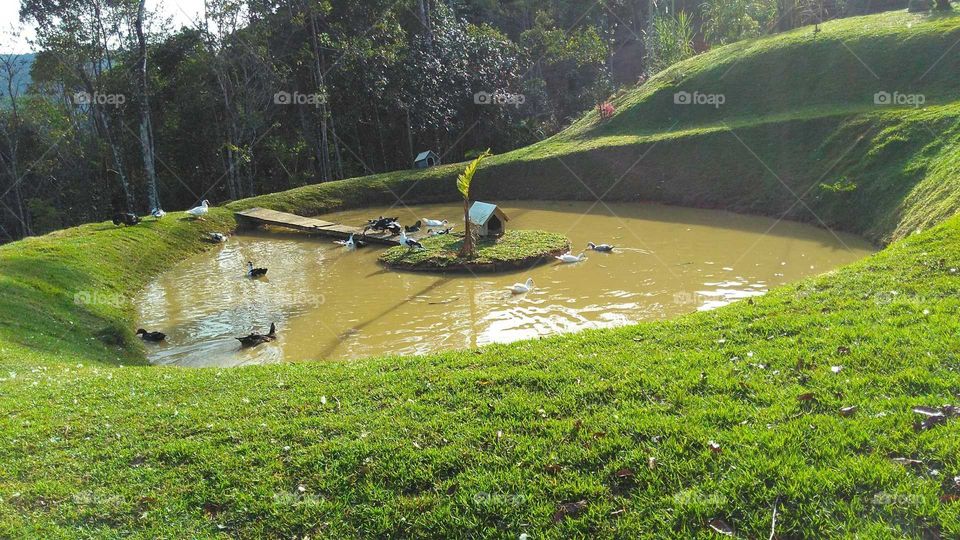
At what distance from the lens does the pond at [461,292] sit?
34.2 feet

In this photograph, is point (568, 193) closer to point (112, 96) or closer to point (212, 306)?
point (212, 306)

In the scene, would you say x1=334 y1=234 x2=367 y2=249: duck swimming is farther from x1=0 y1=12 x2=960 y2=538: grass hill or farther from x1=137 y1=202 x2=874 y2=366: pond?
x1=0 y1=12 x2=960 y2=538: grass hill

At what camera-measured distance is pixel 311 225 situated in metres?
20.3

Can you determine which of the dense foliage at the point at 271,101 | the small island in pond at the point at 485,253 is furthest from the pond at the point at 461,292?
the dense foliage at the point at 271,101

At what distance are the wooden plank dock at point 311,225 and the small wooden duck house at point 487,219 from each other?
2364mm

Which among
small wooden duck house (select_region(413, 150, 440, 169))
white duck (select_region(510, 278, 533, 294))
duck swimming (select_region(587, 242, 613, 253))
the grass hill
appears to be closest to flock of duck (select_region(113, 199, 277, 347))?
the grass hill

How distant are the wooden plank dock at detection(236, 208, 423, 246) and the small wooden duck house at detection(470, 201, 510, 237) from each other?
2364 millimetres

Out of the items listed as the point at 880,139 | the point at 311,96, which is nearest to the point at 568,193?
the point at 880,139

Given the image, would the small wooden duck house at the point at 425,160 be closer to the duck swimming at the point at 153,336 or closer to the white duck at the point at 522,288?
the white duck at the point at 522,288

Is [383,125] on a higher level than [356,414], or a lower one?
higher

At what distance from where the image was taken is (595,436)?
4793 mm

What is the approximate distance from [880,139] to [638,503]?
15.8 metres

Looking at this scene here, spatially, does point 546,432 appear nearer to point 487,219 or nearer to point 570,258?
point 570,258

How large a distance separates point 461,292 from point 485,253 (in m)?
2.09
